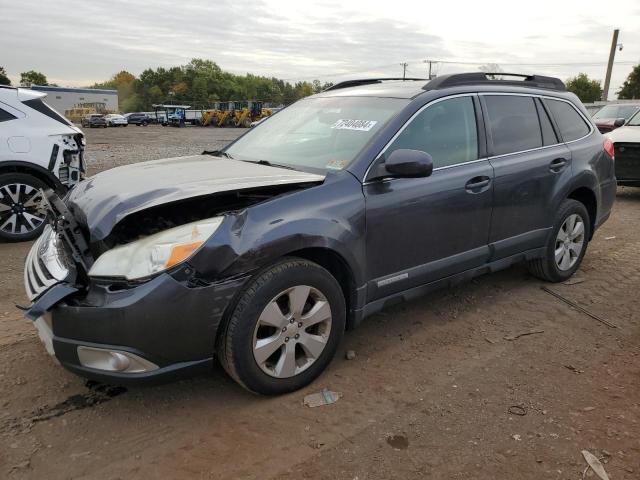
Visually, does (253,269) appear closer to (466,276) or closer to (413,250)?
(413,250)

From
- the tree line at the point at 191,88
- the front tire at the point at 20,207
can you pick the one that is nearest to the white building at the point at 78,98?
the tree line at the point at 191,88

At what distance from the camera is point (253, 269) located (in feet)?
8.69

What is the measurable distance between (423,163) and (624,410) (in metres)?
1.74

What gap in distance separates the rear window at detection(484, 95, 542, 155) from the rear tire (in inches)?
27.4

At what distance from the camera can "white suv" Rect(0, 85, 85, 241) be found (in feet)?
19.3

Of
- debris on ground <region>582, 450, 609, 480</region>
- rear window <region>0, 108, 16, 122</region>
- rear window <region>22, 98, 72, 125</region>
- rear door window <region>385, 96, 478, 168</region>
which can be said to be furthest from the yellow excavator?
debris on ground <region>582, 450, 609, 480</region>

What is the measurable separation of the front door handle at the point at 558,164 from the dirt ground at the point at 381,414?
4.03 ft

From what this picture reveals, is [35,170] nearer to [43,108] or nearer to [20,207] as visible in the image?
[20,207]

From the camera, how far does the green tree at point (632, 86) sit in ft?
199

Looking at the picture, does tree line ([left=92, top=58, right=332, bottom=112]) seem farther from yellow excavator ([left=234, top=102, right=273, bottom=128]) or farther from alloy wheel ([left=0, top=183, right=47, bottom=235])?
alloy wheel ([left=0, top=183, right=47, bottom=235])

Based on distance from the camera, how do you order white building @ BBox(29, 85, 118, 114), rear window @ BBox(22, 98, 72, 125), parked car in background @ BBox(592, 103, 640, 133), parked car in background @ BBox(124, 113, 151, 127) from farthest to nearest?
1. white building @ BBox(29, 85, 118, 114)
2. parked car in background @ BBox(124, 113, 151, 127)
3. parked car in background @ BBox(592, 103, 640, 133)
4. rear window @ BBox(22, 98, 72, 125)

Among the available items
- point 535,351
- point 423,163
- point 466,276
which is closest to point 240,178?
point 423,163

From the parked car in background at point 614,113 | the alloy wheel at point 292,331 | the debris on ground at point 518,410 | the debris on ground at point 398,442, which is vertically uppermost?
the parked car in background at point 614,113

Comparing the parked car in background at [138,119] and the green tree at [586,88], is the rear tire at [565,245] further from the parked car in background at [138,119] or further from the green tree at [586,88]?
the green tree at [586,88]
